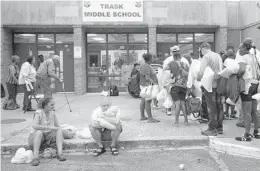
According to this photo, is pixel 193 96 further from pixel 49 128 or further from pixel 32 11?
pixel 32 11

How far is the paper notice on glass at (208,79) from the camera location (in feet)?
20.3

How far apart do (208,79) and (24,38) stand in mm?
11571

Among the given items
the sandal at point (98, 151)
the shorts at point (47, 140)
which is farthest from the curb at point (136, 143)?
the shorts at point (47, 140)

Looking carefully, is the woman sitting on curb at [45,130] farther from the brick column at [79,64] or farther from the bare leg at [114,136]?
the brick column at [79,64]

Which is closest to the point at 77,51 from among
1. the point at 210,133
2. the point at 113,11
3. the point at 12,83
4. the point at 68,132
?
the point at 113,11

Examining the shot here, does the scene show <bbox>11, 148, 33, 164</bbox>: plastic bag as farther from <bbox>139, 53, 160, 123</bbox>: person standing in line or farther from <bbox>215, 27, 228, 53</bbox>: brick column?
<bbox>215, 27, 228, 53</bbox>: brick column

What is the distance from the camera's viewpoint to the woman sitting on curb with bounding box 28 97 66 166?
5.27 m

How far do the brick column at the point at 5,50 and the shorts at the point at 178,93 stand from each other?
9.10 metres

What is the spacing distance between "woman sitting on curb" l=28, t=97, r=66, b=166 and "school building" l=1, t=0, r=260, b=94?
8163 millimetres

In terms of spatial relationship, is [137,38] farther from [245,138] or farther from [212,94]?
[245,138]

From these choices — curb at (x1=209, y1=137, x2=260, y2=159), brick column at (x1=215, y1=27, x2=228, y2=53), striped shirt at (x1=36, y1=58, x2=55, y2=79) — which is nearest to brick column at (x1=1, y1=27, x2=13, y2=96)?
striped shirt at (x1=36, y1=58, x2=55, y2=79)

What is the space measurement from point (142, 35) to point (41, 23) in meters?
4.85

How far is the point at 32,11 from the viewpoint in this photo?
1400 centimetres

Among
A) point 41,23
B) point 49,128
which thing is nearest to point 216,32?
point 41,23
